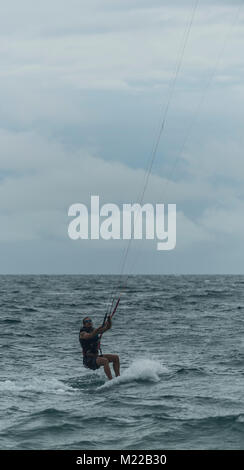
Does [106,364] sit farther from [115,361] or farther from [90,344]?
[90,344]

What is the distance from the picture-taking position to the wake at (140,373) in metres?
16.3

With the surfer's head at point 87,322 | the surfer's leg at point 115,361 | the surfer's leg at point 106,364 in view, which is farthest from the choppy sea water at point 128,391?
the surfer's head at point 87,322

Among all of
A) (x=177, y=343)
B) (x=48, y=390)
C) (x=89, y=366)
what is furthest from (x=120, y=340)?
(x=48, y=390)

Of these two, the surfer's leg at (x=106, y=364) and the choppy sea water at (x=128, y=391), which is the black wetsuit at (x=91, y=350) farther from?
the choppy sea water at (x=128, y=391)

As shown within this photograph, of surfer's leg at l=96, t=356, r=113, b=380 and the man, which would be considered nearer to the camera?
surfer's leg at l=96, t=356, r=113, b=380

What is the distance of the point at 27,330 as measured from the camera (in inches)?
1085

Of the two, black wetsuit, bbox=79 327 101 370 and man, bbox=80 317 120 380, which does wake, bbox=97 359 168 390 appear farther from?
black wetsuit, bbox=79 327 101 370

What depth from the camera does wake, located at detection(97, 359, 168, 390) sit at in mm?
16297

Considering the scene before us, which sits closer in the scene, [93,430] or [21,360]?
[93,430]

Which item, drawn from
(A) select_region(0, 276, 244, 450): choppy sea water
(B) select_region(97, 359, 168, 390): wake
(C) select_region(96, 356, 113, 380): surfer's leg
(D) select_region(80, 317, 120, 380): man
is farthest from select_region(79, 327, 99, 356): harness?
(B) select_region(97, 359, 168, 390): wake

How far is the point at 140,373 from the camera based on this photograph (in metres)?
16.8

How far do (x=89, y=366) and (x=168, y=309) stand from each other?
23411 millimetres

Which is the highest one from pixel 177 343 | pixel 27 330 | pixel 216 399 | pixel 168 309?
pixel 168 309
